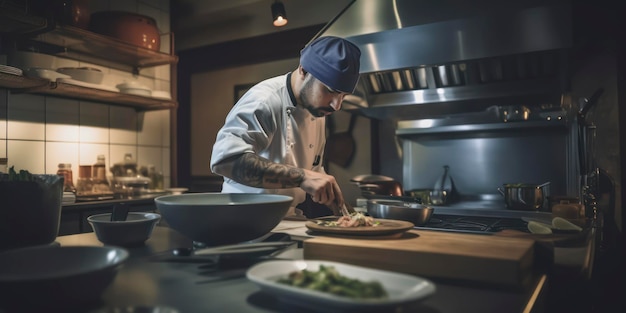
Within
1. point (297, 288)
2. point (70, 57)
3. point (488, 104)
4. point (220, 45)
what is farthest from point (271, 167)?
point (220, 45)

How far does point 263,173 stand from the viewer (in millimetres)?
1436

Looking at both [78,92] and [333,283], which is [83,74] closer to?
[78,92]

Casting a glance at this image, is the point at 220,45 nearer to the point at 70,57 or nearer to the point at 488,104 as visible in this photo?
the point at 70,57

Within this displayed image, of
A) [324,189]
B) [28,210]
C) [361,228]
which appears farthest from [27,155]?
[361,228]

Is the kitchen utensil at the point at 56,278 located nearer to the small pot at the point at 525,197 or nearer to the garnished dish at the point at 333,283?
the garnished dish at the point at 333,283

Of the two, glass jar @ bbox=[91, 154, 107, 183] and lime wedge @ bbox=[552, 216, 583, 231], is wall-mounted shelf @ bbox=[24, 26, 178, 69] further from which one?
lime wedge @ bbox=[552, 216, 583, 231]

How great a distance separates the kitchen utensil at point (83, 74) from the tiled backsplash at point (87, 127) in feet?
1.06

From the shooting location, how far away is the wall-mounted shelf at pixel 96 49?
2.96 metres

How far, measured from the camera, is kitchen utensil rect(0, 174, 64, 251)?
3.09 ft

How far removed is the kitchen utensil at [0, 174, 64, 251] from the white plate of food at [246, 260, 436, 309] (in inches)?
24.1

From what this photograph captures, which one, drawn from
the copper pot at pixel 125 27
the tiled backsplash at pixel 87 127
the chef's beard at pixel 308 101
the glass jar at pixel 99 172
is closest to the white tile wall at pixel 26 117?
the tiled backsplash at pixel 87 127

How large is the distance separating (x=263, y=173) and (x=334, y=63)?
0.49 metres

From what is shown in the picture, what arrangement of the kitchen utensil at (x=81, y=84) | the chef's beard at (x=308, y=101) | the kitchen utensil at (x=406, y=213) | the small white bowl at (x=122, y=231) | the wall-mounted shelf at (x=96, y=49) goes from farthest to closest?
the wall-mounted shelf at (x=96, y=49) < the kitchen utensil at (x=81, y=84) < the chef's beard at (x=308, y=101) < the kitchen utensil at (x=406, y=213) < the small white bowl at (x=122, y=231)

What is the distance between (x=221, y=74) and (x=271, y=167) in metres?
3.48
